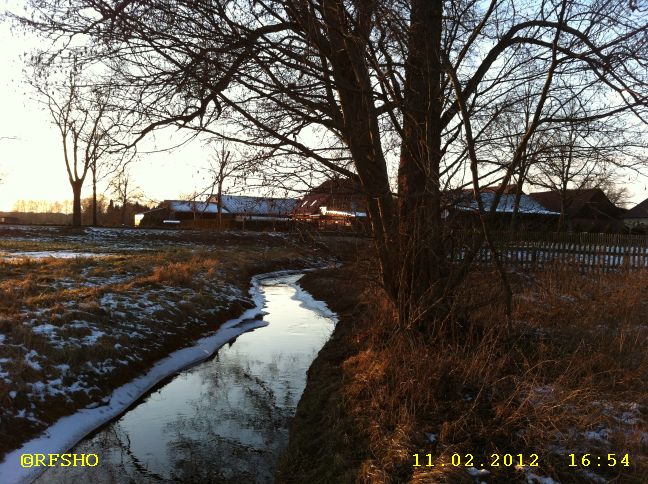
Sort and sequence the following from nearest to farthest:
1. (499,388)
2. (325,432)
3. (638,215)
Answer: (499,388) < (325,432) < (638,215)

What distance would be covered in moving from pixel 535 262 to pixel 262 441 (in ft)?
29.6

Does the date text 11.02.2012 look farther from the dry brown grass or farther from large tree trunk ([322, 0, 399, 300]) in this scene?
large tree trunk ([322, 0, 399, 300])

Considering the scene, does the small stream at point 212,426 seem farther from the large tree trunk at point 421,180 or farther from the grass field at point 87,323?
the large tree trunk at point 421,180

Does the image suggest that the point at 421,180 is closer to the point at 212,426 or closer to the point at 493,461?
the point at 493,461

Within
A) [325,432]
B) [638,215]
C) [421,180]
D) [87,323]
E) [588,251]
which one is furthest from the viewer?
[638,215]

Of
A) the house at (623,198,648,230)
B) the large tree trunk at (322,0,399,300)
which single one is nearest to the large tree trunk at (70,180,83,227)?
the large tree trunk at (322,0,399,300)

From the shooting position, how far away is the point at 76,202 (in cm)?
4378

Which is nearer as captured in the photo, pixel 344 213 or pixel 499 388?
pixel 499 388

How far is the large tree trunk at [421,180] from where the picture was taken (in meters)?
6.11

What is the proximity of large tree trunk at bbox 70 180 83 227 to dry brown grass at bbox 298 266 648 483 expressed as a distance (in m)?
41.6

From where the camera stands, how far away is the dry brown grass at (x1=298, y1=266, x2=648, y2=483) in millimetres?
3766

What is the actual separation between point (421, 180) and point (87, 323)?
6240 millimetres

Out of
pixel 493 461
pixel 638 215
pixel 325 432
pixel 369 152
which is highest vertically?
pixel 638 215

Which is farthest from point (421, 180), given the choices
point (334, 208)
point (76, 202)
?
point (76, 202)
